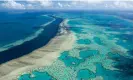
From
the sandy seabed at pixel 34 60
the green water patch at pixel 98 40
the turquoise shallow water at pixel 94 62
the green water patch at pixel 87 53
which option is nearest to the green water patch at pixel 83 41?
the turquoise shallow water at pixel 94 62

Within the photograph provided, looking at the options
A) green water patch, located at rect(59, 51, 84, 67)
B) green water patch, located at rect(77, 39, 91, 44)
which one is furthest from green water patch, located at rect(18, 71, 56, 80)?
green water patch, located at rect(77, 39, 91, 44)

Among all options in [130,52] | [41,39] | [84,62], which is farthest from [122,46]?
[41,39]

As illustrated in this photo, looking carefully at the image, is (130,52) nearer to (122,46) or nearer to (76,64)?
(122,46)

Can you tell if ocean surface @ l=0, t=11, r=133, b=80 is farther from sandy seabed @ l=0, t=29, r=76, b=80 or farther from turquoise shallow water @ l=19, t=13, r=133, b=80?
sandy seabed @ l=0, t=29, r=76, b=80

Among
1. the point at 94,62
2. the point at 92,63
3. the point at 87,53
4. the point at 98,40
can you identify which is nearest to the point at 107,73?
the point at 92,63

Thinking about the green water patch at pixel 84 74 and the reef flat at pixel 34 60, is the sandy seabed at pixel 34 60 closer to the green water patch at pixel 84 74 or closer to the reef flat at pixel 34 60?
the reef flat at pixel 34 60

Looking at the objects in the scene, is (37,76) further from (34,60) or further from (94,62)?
(94,62)

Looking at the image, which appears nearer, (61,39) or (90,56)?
(90,56)
